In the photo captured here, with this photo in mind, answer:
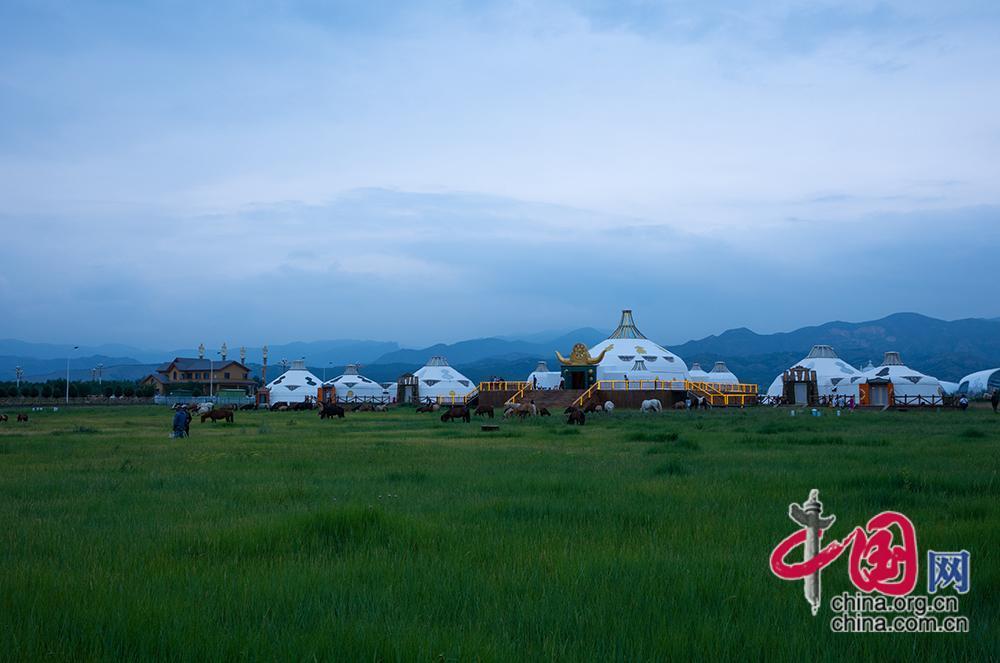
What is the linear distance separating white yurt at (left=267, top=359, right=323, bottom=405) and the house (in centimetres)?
2532

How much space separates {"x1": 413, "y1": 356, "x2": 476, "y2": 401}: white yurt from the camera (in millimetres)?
93125

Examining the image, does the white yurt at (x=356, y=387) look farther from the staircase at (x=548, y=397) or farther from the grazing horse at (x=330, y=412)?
the grazing horse at (x=330, y=412)

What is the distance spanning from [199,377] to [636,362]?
76.9 m

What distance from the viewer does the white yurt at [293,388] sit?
9662 centimetres

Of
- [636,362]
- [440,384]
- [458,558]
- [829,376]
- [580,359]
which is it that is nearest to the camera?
[458,558]

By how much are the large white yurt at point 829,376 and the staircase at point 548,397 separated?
26396mm

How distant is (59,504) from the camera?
11695 millimetres

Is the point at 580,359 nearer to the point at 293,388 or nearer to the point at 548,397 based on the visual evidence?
the point at 548,397

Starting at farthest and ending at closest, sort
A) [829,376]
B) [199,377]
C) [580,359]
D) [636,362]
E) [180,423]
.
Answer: [199,377], [829,376], [636,362], [580,359], [180,423]

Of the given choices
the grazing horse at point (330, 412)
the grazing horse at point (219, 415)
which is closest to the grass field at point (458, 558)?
the grazing horse at point (219, 415)

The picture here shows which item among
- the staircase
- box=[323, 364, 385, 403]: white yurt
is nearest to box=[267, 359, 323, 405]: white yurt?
box=[323, 364, 385, 403]: white yurt

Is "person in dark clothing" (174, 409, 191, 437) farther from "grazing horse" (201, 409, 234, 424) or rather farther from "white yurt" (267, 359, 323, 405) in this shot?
"white yurt" (267, 359, 323, 405)

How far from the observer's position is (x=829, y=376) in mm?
85062

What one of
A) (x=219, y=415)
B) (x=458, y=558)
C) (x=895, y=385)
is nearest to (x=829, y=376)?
(x=895, y=385)
